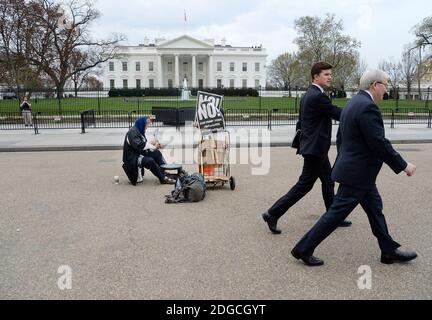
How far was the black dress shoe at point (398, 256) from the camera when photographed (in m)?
4.47

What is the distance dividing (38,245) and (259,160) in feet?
25.3


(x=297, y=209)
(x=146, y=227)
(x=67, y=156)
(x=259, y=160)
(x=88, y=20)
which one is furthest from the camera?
(x=88, y=20)

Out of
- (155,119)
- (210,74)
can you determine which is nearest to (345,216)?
(155,119)

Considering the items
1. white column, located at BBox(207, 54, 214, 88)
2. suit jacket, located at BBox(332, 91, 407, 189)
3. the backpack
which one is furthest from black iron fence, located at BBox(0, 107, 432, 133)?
white column, located at BBox(207, 54, 214, 88)

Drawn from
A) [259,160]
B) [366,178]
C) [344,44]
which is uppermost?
[344,44]

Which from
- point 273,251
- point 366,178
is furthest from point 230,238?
point 366,178

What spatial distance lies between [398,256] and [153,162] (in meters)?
5.50

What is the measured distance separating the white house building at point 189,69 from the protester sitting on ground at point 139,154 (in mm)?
103987

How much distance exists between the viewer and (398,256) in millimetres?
4484

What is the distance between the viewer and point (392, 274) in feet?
13.9

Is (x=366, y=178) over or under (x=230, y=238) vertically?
over

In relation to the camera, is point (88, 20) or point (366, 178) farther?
point (88, 20)

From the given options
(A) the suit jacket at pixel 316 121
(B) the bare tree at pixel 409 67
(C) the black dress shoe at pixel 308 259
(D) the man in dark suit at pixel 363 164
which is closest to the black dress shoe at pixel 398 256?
(D) the man in dark suit at pixel 363 164
